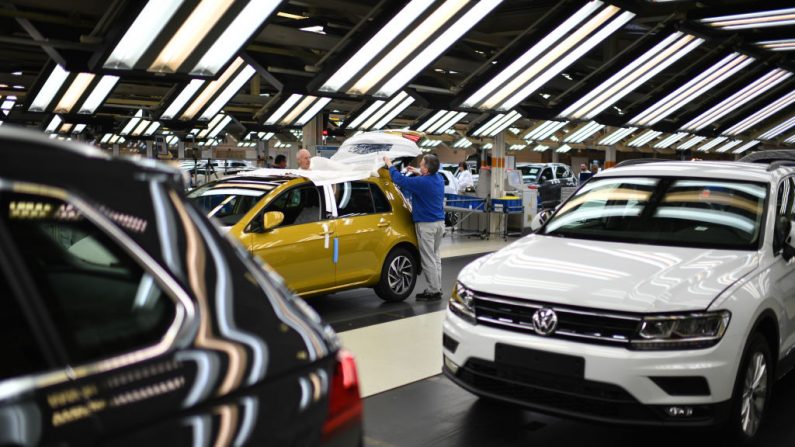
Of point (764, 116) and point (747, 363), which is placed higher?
point (764, 116)

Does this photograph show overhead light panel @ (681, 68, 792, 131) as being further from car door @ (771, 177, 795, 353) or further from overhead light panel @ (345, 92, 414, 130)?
car door @ (771, 177, 795, 353)

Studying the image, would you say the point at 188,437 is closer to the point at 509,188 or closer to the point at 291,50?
the point at 291,50

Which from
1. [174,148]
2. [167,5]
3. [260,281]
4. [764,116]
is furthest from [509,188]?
[174,148]

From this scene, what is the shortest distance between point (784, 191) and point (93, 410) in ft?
16.8

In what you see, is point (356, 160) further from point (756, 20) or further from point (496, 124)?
point (756, 20)

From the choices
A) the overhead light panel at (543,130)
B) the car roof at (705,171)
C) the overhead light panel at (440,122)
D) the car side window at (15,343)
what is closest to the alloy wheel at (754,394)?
the car roof at (705,171)

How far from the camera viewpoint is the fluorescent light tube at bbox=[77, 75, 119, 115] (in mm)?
10181

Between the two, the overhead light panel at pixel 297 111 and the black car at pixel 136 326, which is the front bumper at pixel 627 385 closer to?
the black car at pixel 136 326

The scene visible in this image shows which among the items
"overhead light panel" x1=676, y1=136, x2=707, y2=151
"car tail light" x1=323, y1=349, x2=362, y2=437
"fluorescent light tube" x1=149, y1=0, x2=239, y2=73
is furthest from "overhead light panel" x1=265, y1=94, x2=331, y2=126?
"overhead light panel" x1=676, y1=136, x2=707, y2=151

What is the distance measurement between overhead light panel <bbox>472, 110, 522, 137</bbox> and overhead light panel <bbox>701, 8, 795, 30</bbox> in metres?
4.05

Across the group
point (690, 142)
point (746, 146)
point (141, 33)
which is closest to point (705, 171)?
point (141, 33)

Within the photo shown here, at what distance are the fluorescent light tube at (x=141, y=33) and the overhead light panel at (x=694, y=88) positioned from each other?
1243cm

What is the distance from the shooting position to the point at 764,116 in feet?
71.5

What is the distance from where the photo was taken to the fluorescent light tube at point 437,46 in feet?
33.2
